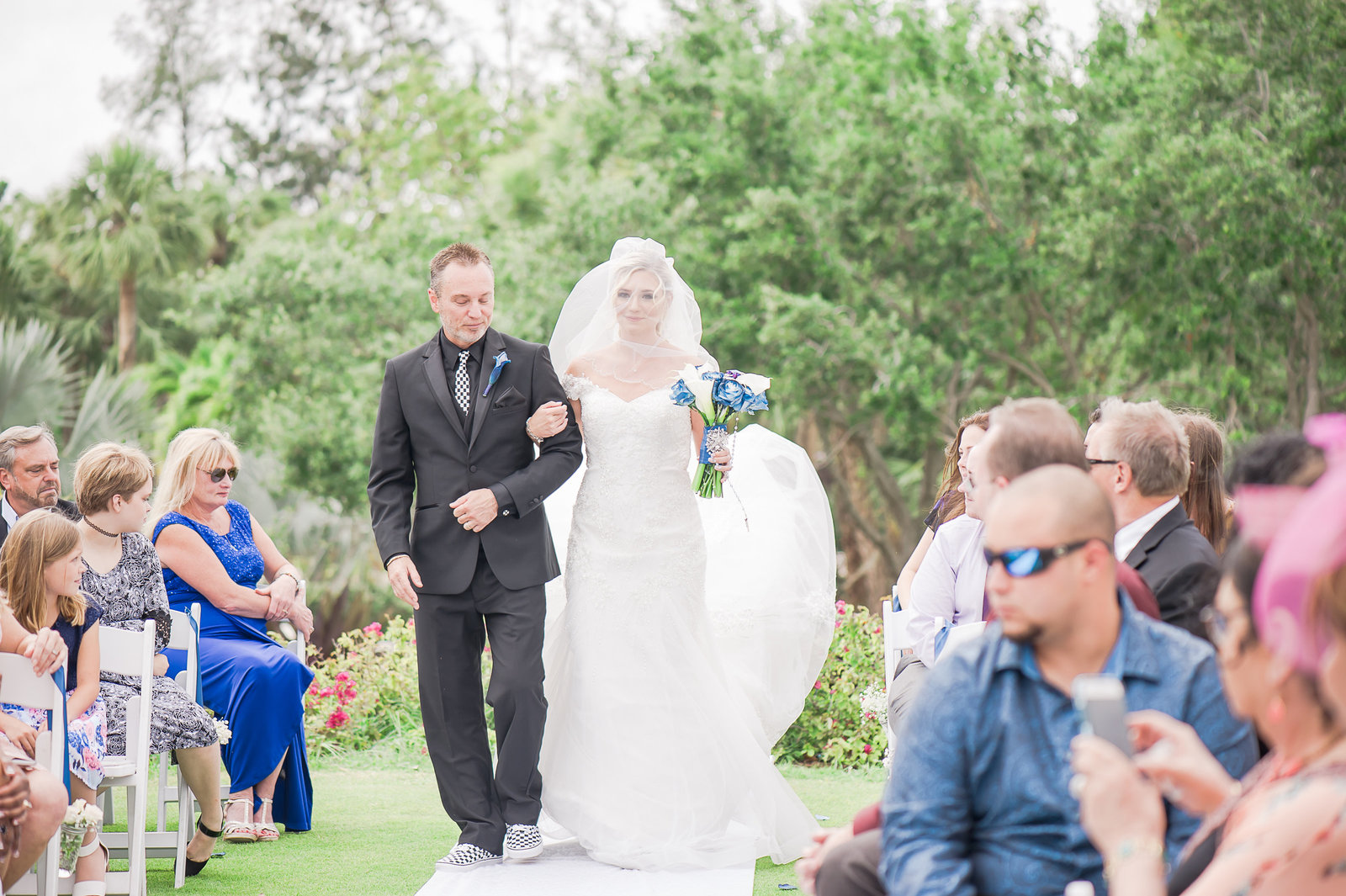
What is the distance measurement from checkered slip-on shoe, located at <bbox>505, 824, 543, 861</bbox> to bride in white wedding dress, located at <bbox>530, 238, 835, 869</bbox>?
Result: 0.18 metres

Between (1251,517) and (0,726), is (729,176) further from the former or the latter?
(1251,517)

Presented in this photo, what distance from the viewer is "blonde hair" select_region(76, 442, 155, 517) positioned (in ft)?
15.8

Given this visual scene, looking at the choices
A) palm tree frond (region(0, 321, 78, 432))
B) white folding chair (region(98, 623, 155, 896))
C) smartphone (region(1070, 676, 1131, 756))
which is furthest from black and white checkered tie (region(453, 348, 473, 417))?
palm tree frond (region(0, 321, 78, 432))

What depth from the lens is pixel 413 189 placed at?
→ 21953 mm

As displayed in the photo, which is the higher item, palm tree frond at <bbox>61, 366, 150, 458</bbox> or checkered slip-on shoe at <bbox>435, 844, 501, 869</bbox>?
palm tree frond at <bbox>61, 366, 150, 458</bbox>

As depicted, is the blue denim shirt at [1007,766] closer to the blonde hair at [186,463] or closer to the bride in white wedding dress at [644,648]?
the bride in white wedding dress at [644,648]

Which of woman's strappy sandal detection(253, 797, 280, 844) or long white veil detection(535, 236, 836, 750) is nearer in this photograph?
long white veil detection(535, 236, 836, 750)

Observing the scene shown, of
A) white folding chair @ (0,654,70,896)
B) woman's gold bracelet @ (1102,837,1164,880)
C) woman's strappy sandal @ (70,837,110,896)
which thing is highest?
woman's gold bracelet @ (1102,837,1164,880)

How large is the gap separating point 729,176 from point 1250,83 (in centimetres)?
517

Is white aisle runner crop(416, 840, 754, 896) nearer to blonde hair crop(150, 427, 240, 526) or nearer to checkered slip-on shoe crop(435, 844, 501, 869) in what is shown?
checkered slip-on shoe crop(435, 844, 501, 869)

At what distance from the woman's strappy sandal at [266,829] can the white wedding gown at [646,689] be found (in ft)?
4.24

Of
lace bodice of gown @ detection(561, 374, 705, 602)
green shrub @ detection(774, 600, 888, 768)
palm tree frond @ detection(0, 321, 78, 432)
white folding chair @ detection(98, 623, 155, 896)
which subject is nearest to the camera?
white folding chair @ detection(98, 623, 155, 896)

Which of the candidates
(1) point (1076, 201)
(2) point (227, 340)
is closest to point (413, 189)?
(2) point (227, 340)

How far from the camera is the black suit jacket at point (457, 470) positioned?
492 centimetres
